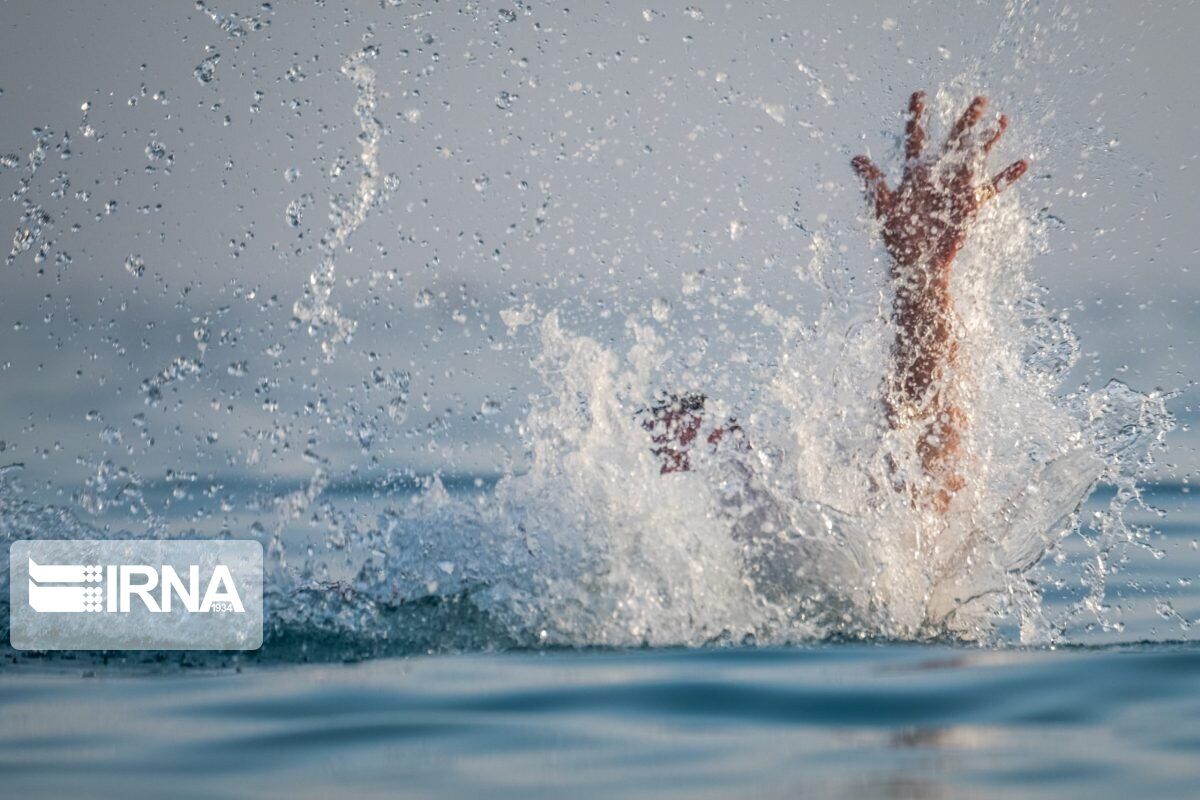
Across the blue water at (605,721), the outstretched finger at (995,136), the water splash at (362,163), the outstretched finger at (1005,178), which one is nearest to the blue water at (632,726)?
the blue water at (605,721)

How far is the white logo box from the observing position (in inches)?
169

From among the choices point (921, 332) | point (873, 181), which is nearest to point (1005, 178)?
point (873, 181)

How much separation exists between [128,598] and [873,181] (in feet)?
9.35

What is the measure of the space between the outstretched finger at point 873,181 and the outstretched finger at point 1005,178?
1.10 feet

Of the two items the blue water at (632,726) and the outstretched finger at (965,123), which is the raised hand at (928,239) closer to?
the outstretched finger at (965,123)

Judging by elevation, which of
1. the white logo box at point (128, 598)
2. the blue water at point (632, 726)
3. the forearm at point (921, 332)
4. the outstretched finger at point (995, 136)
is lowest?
the blue water at point (632, 726)

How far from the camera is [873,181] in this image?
218 inches

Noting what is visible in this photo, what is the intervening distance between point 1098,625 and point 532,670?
7.31 feet

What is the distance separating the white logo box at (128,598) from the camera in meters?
4.29

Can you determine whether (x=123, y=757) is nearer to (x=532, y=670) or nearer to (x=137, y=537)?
(x=532, y=670)

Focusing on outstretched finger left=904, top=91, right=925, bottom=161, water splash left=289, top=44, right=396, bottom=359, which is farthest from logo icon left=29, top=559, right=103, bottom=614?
outstretched finger left=904, top=91, right=925, bottom=161

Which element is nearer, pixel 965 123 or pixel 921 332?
pixel 921 332

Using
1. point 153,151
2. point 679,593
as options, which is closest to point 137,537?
point 153,151

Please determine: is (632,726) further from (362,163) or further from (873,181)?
(362,163)
